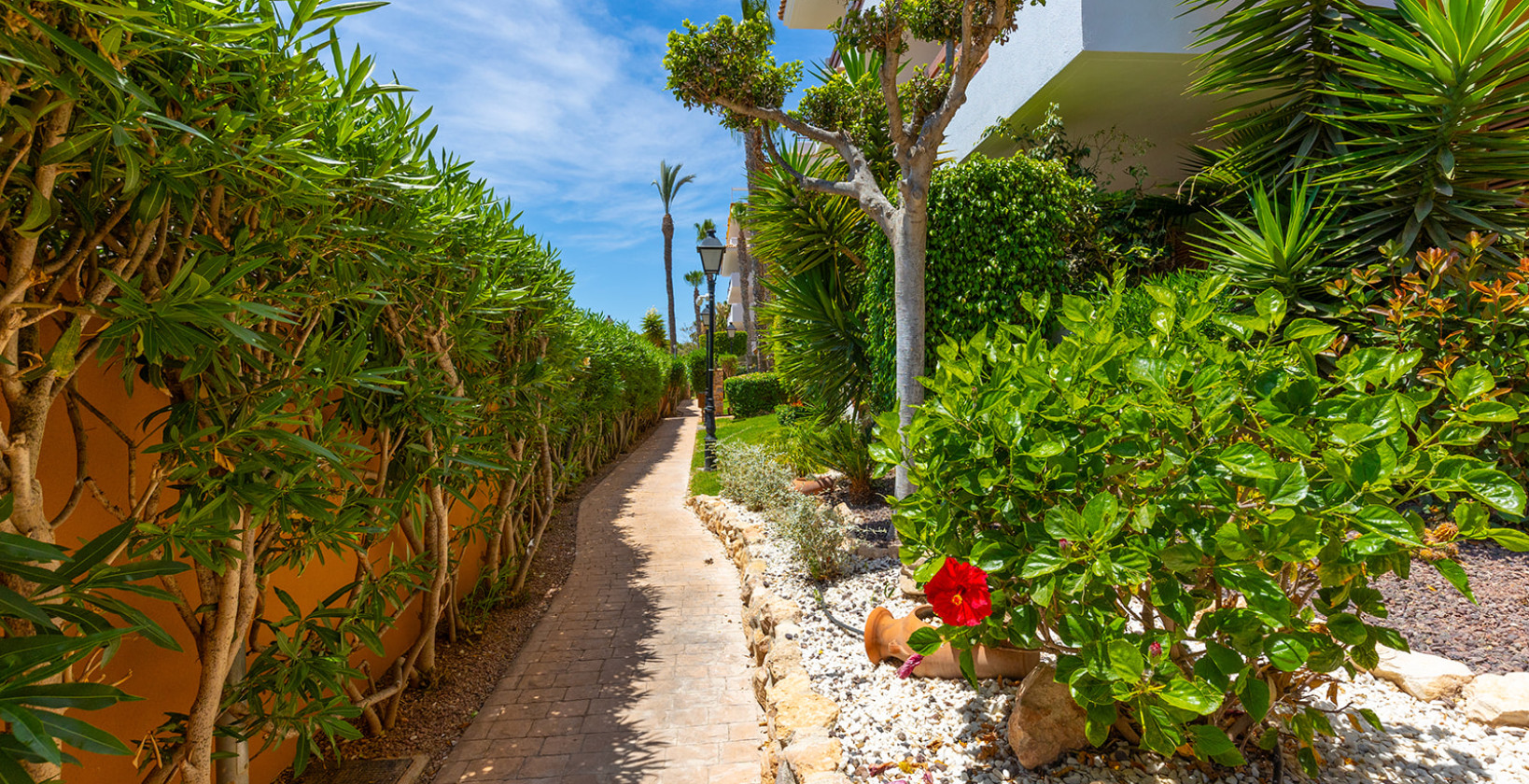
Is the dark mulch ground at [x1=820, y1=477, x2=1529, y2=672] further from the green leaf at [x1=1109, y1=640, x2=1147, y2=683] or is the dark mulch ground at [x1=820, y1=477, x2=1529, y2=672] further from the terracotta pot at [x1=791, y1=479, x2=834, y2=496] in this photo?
the terracotta pot at [x1=791, y1=479, x2=834, y2=496]

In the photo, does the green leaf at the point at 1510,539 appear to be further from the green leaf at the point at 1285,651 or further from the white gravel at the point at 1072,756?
the white gravel at the point at 1072,756

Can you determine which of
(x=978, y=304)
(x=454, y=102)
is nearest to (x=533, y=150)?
(x=454, y=102)

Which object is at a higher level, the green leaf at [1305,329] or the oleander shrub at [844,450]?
the green leaf at [1305,329]

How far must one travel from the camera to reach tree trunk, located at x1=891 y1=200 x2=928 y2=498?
4527 millimetres

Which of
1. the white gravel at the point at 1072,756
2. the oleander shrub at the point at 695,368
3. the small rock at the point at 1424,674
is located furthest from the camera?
the oleander shrub at the point at 695,368

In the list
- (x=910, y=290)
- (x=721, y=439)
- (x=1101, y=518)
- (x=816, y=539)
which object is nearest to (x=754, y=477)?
(x=816, y=539)

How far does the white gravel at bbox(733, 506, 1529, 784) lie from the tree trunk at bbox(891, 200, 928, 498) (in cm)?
188

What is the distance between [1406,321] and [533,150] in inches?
353

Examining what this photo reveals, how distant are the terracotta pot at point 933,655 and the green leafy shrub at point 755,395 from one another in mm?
15394

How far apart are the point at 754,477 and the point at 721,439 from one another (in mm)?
6509

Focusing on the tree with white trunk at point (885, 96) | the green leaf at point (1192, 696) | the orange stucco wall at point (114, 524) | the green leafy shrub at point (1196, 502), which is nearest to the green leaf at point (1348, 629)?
the green leafy shrub at point (1196, 502)

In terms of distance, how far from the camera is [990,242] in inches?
194

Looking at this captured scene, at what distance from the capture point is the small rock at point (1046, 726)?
2.13 metres

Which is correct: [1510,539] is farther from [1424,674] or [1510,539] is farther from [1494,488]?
[1424,674]
